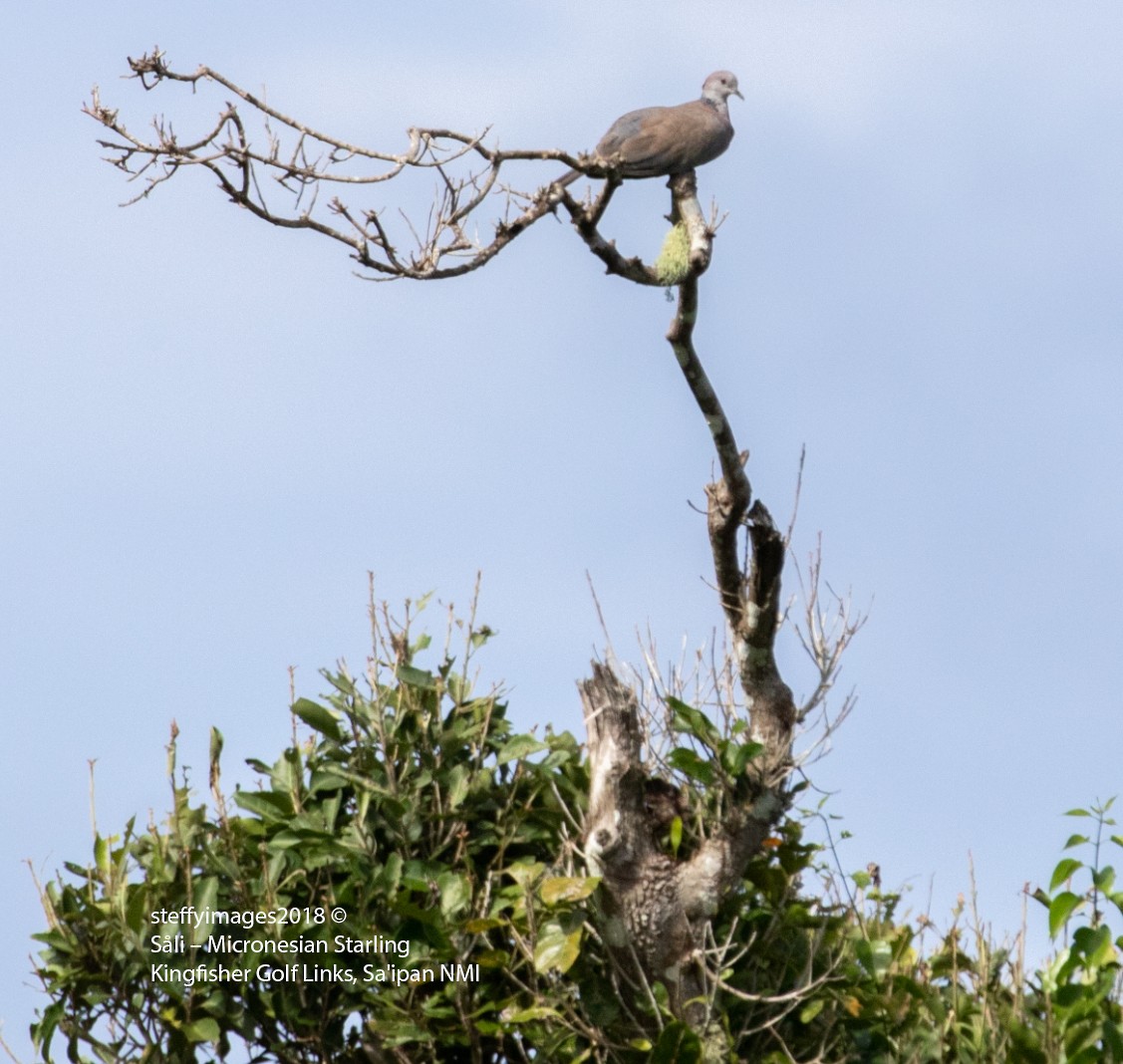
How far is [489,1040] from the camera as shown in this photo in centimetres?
617

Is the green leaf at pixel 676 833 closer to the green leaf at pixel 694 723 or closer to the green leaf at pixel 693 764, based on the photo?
the green leaf at pixel 693 764

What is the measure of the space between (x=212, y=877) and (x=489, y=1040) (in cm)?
136

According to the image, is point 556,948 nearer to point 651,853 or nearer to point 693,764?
point 651,853

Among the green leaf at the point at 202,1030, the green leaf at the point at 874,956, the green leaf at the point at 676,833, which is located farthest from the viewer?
the green leaf at the point at 874,956

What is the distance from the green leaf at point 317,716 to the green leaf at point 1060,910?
11.1 ft

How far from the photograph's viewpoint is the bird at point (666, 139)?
24.6ft

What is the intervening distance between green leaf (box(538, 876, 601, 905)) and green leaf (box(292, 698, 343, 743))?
47.2 inches

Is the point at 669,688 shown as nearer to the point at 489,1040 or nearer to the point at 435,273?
the point at 489,1040

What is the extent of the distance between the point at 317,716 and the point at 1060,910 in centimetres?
352

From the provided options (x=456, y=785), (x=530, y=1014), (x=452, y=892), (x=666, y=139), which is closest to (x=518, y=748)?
(x=456, y=785)

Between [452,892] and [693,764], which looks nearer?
[452,892]

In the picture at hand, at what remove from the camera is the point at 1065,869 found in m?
6.71

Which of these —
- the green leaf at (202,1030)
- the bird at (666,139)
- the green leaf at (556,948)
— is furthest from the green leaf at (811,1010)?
the bird at (666,139)

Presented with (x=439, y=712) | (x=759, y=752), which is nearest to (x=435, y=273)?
(x=439, y=712)
